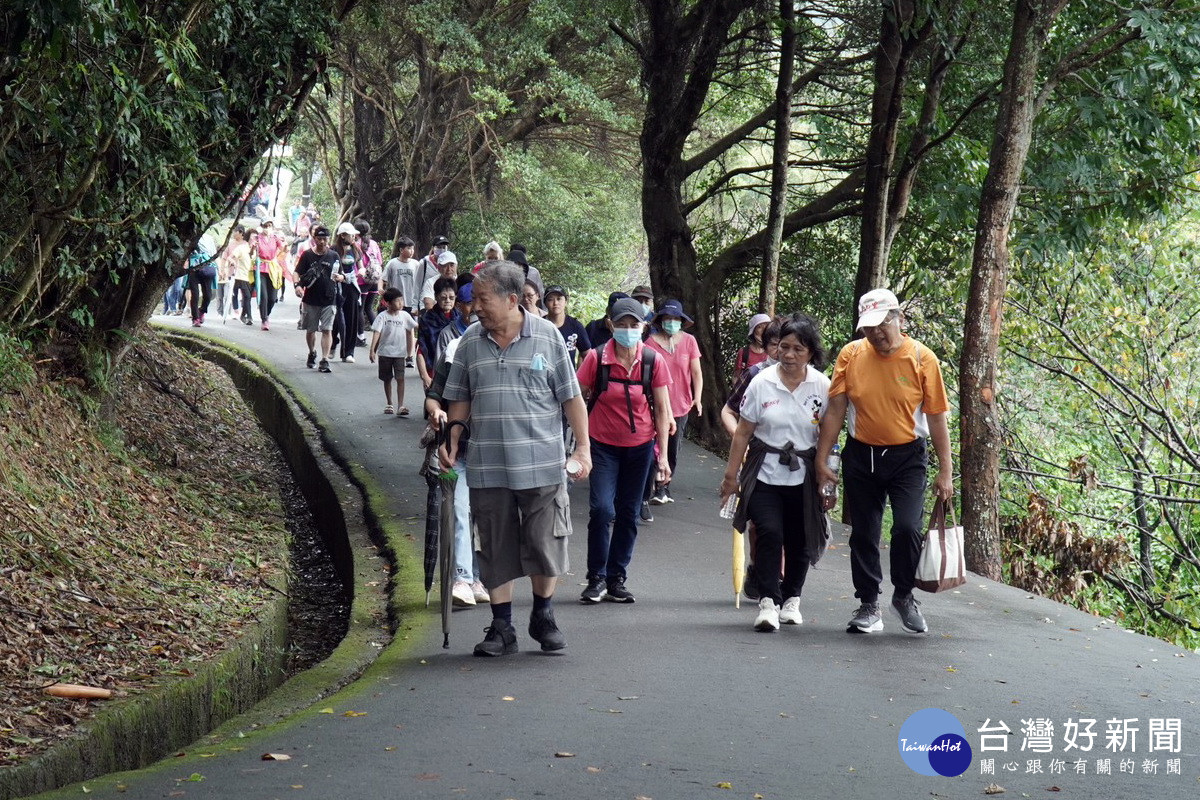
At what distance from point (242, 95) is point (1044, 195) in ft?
27.3

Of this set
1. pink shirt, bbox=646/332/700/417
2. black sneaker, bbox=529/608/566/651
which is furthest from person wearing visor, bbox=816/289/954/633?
pink shirt, bbox=646/332/700/417

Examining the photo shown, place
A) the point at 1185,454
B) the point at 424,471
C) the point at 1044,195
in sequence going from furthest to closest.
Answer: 1. the point at 1185,454
2. the point at 1044,195
3. the point at 424,471

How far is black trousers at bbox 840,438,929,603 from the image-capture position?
24.6 ft

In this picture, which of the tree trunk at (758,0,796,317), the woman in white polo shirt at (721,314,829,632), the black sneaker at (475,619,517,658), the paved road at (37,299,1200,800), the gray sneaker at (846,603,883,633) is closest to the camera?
the paved road at (37,299,1200,800)

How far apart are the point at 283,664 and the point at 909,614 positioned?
13.2ft

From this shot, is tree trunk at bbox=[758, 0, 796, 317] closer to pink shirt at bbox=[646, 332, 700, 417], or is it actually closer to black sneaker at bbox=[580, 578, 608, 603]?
pink shirt at bbox=[646, 332, 700, 417]

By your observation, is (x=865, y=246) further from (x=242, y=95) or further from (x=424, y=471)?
(x=424, y=471)

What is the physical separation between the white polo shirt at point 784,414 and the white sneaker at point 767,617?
0.70 meters

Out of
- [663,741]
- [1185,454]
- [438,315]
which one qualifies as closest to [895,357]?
[663,741]

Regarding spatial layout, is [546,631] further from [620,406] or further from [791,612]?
[620,406]

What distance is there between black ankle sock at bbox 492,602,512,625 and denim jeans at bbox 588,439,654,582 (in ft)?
4.45

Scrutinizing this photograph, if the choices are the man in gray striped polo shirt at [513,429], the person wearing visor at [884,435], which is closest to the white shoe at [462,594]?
the man in gray striped polo shirt at [513,429]

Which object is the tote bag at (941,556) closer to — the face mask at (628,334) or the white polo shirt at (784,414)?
the white polo shirt at (784,414)

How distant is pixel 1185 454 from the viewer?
1641 cm
